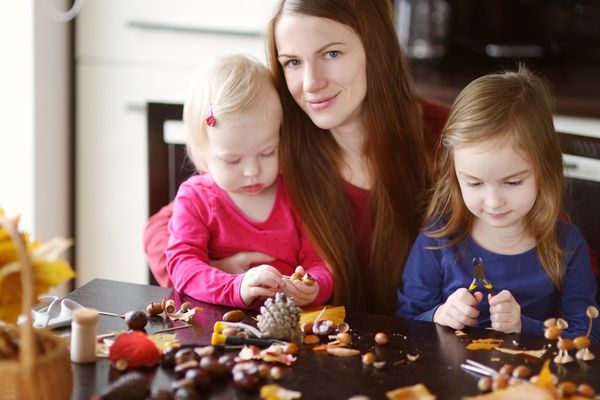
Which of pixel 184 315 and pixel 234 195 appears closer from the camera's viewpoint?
pixel 184 315

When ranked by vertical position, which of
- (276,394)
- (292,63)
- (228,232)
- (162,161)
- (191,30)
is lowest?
(276,394)

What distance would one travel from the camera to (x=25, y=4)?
2.77 meters

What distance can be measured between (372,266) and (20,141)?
1.43m

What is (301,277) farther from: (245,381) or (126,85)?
(126,85)

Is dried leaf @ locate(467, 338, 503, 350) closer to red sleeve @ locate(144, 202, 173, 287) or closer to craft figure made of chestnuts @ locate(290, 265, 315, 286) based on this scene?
craft figure made of chestnuts @ locate(290, 265, 315, 286)

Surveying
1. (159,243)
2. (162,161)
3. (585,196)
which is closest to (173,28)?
(162,161)

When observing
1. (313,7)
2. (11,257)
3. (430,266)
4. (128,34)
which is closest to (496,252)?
(430,266)

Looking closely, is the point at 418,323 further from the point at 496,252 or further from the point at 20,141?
the point at 20,141

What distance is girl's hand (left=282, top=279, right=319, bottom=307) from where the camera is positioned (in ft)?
5.15

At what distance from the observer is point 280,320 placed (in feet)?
4.55

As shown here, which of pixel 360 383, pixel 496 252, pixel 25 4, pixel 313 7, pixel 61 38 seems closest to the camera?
pixel 360 383

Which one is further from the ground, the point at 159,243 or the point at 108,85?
the point at 108,85

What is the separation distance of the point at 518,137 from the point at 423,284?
32 centimetres

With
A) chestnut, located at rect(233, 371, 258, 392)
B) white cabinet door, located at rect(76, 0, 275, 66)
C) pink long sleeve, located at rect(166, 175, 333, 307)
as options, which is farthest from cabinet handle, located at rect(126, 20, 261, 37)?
chestnut, located at rect(233, 371, 258, 392)
